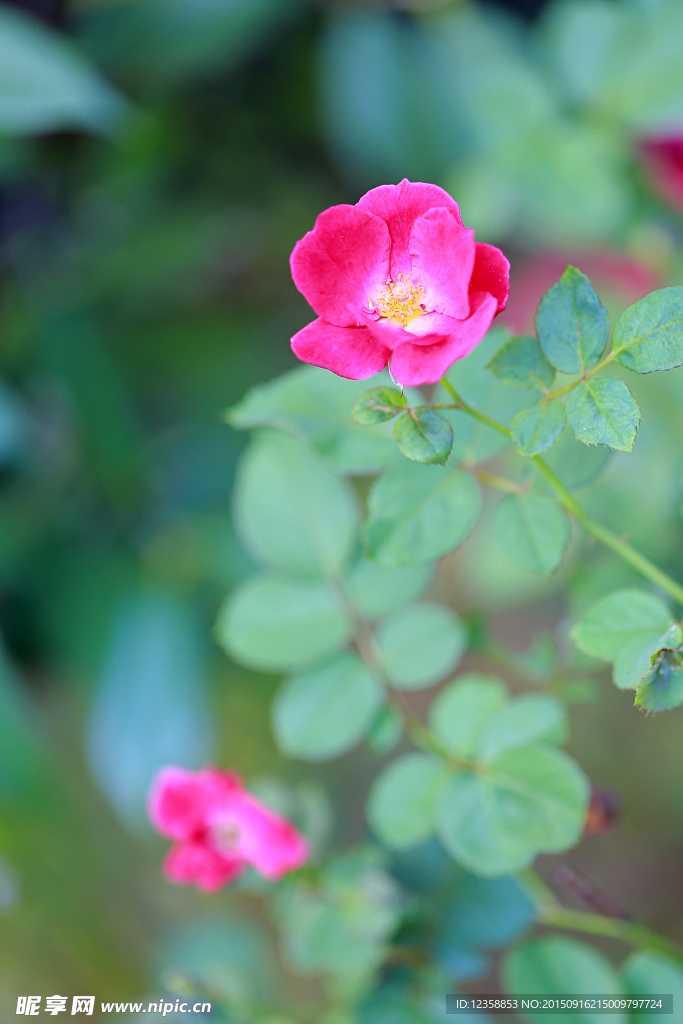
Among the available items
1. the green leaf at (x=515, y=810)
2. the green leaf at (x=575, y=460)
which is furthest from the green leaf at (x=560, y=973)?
the green leaf at (x=575, y=460)

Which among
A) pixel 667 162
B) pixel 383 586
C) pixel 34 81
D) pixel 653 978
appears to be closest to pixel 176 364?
pixel 34 81

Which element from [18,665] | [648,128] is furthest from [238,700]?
[648,128]

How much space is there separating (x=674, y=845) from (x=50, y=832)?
99 centimetres

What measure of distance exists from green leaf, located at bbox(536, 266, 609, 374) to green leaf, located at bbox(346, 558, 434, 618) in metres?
0.21

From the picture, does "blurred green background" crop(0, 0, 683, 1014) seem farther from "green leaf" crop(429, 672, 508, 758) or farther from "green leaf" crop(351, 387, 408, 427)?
"green leaf" crop(351, 387, 408, 427)

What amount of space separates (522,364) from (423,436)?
8 cm

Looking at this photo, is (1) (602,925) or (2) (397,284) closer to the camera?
(2) (397,284)

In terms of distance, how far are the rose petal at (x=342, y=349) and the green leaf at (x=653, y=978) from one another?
43cm

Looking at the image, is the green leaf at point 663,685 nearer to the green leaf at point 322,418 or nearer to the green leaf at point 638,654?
the green leaf at point 638,654

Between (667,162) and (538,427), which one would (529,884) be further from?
(667,162)

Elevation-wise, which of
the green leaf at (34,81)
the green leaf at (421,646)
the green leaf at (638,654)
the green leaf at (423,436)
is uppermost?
the green leaf at (34,81)

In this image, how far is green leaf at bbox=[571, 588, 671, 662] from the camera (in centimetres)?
39

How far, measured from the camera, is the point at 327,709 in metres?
0.59

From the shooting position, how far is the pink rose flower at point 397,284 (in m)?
0.35
